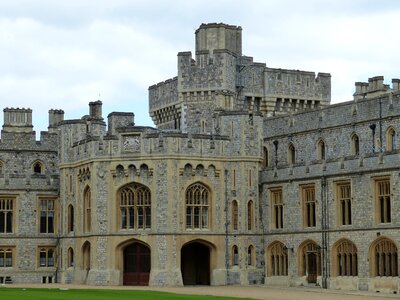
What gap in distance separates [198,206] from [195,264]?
13.6 feet

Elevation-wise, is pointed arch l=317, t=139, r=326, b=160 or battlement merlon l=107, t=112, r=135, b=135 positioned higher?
battlement merlon l=107, t=112, r=135, b=135

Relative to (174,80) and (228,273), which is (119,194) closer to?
(228,273)

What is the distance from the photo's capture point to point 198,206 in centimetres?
5144

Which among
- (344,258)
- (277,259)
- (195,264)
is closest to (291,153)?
(277,259)

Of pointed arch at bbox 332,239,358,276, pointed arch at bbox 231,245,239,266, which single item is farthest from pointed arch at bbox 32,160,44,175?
pointed arch at bbox 332,239,358,276

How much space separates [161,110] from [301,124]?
1279 cm

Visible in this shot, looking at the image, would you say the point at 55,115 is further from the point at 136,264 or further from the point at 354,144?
the point at 354,144

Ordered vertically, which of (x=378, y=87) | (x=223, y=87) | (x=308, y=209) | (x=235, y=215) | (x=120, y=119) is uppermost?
(x=223, y=87)

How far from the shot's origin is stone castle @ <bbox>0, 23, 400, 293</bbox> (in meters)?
47.3

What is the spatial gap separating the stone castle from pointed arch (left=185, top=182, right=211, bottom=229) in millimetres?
59

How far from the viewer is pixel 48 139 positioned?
202 ft

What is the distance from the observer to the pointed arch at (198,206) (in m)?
51.2

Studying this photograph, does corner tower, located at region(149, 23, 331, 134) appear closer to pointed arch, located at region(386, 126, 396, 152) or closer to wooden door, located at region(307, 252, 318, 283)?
wooden door, located at region(307, 252, 318, 283)

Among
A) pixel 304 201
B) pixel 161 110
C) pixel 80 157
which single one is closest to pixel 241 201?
pixel 304 201
